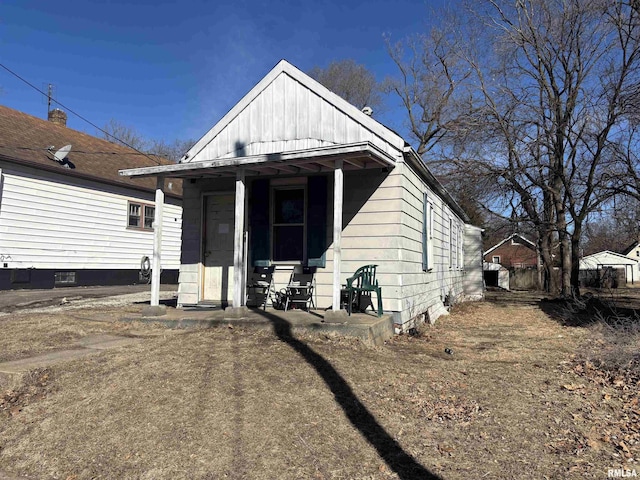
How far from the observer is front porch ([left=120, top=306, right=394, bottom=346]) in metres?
6.29

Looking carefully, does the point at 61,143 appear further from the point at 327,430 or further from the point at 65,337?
the point at 327,430

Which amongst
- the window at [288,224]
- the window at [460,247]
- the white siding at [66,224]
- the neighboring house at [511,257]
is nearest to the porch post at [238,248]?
the window at [288,224]

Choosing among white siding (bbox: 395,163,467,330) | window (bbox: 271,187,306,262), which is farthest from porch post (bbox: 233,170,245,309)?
white siding (bbox: 395,163,467,330)

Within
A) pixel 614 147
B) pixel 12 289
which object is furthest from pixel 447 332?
pixel 12 289

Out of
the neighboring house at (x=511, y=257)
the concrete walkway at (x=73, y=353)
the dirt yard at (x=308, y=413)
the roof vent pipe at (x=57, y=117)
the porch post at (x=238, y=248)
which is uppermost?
the roof vent pipe at (x=57, y=117)

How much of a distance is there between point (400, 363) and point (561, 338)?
3.94 m

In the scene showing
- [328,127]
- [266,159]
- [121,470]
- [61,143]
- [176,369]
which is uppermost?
[61,143]

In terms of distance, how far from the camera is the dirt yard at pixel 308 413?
3.18 meters

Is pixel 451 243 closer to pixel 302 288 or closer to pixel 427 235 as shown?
pixel 427 235

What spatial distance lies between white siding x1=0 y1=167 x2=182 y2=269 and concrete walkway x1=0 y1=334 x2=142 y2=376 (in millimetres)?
9338

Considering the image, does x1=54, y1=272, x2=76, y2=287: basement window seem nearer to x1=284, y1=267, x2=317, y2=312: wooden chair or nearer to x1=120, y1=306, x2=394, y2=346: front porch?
x1=120, y1=306, x2=394, y2=346: front porch

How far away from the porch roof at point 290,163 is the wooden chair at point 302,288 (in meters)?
1.72

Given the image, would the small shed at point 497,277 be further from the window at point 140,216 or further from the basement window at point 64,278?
the basement window at point 64,278

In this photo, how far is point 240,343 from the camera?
5.99m
